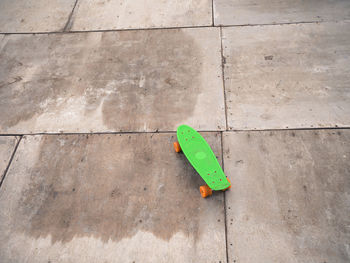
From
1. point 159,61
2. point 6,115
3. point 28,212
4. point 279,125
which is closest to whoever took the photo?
point 28,212

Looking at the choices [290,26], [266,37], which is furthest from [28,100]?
[290,26]

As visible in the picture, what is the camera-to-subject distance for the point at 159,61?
5000mm

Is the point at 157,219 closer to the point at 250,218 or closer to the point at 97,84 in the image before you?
the point at 250,218

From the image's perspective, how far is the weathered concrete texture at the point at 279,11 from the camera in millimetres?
5328

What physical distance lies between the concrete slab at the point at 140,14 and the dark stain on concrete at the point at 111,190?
2619 millimetres

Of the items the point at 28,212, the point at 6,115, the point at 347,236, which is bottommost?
the point at 347,236

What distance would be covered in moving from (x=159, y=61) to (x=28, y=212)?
306cm

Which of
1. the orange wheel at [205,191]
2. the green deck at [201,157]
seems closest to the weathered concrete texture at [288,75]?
the green deck at [201,157]

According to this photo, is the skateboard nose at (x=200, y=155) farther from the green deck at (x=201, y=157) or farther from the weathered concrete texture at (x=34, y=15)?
the weathered concrete texture at (x=34, y=15)

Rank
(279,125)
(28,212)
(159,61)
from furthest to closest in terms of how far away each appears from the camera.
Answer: (159,61) < (279,125) < (28,212)

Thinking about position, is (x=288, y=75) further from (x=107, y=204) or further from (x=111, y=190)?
(x=107, y=204)

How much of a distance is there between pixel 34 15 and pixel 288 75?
5.26 m

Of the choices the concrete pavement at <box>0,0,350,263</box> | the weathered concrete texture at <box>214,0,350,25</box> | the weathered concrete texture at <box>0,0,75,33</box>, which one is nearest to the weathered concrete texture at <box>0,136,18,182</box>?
the concrete pavement at <box>0,0,350,263</box>

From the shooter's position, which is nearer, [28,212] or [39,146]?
[28,212]
